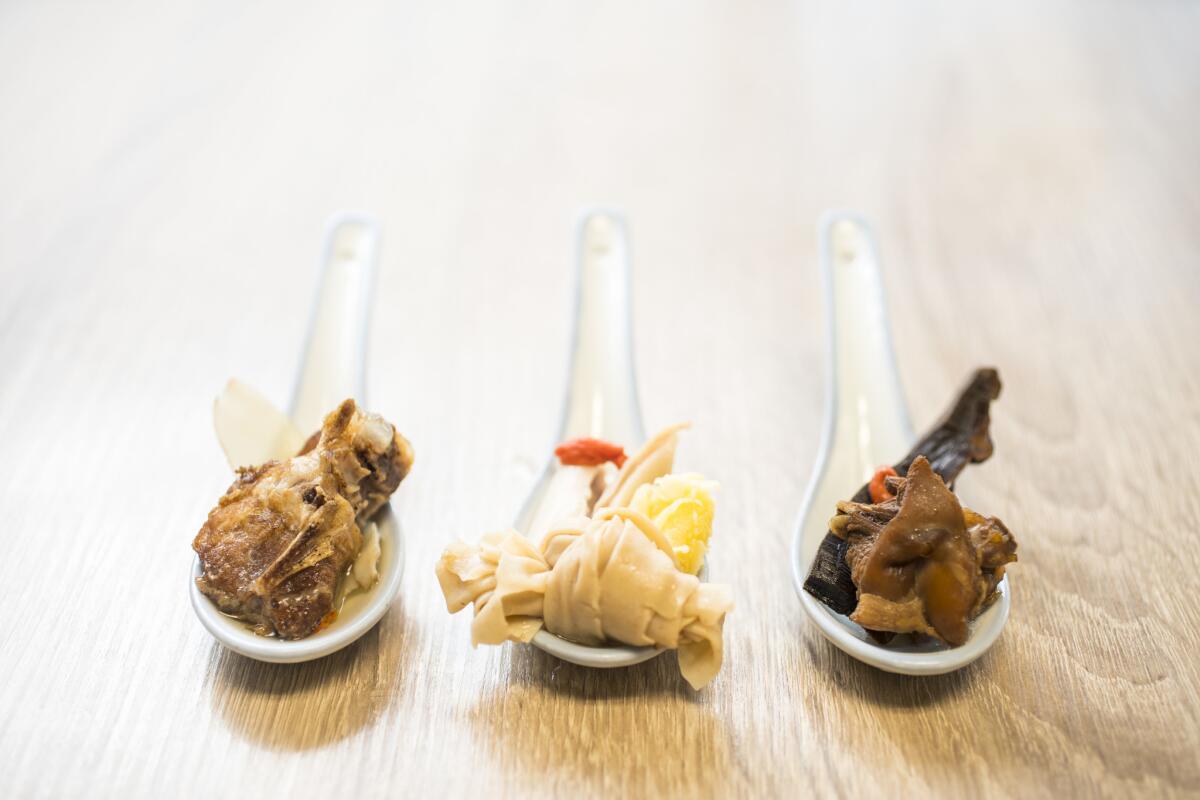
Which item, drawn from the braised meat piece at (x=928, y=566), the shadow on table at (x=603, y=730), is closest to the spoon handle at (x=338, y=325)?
the shadow on table at (x=603, y=730)

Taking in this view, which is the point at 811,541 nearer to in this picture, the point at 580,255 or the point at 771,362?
the point at 771,362

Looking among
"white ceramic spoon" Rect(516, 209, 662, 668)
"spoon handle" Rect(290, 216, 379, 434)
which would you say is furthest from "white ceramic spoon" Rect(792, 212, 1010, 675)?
"spoon handle" Rect(290, 216, 379, 434)

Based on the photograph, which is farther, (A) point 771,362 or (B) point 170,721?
(A) point 771,362

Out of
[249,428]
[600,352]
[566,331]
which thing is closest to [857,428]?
[600,352]

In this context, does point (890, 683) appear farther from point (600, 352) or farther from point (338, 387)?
point (338, 387)

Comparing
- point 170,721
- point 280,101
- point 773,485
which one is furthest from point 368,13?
point 170,721

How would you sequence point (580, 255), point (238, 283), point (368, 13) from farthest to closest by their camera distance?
point (368, 13) < point (238, 283) < point (580, 255)

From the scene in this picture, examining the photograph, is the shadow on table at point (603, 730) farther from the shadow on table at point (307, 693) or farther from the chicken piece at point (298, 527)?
the chicken piece at point (298, 527)

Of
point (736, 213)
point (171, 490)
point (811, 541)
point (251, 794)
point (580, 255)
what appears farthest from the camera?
point (736, 213)
